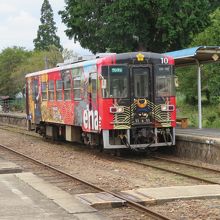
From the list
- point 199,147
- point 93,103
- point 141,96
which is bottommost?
point 199,147

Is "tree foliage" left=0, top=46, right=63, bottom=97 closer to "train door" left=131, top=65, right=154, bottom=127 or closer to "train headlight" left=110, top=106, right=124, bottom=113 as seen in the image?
"train door" left=131, top=65, right=154, bottom=127

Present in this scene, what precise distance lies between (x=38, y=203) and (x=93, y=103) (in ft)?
28.0

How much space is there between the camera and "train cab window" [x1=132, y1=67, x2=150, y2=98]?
17891mm

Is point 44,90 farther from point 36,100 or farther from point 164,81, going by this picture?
point 164,81

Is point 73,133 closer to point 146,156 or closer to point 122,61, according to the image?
point 146,156

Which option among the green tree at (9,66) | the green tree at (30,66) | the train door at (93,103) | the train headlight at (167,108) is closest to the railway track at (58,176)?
the train door at (93,103)

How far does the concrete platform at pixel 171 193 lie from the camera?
411 inches

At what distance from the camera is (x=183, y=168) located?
15867mm

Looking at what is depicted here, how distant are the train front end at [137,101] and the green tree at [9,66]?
62.1 m

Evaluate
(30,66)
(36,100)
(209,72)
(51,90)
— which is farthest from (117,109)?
(30,66)

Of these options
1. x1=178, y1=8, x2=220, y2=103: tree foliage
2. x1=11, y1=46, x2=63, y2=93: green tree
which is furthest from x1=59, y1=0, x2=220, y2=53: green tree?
x1=11, y1=46, x2=63, y2=93: green tree

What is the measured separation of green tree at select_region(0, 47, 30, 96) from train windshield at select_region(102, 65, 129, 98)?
62.2m

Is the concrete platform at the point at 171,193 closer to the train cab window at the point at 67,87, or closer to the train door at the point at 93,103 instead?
the train door at the point at 93,103

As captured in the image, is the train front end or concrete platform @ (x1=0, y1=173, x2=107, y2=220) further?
the train front end
